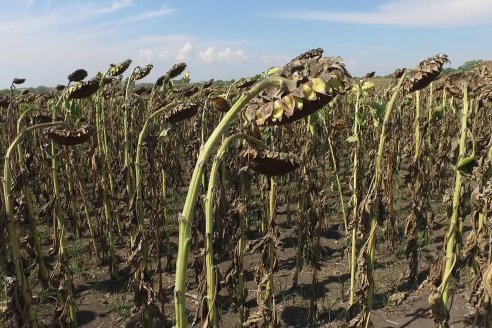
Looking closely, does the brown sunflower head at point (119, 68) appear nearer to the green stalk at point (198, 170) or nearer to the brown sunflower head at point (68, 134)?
the brown sunflower head at point (68, 134)

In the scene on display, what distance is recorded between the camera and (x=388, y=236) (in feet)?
18.4

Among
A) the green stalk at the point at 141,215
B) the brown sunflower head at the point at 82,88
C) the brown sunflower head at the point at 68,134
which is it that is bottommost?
the green stalk at the point at 141,215

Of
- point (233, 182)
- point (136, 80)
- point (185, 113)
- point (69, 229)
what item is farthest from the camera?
point (69, 229)

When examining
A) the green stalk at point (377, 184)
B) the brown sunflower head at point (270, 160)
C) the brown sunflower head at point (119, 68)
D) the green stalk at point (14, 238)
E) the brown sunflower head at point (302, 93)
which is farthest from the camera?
the brown sunflower head at point (119, 68)

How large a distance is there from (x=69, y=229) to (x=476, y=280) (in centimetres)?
489

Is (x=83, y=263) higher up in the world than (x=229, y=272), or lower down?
lower down

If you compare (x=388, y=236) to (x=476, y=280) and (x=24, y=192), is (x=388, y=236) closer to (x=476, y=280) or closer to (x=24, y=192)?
(x=476, y=280)

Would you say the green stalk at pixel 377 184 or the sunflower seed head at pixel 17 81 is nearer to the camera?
the green stalk at pixel 377 184

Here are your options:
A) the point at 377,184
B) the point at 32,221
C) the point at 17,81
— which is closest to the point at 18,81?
the point at 17,81

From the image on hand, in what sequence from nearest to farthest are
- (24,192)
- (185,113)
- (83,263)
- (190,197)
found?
(190,197)
(24,192)
(185,113)
(83,263)

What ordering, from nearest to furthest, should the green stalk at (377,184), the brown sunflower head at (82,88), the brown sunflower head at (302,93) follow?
the brown sunflower head at (302,93)
the green stalk at (377,184)
the brown sunflower head at (82,88)

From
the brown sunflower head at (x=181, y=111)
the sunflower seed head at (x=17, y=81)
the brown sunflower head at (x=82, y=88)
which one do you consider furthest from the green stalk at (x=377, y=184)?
the sunflower seed head at (x=17, y=81)

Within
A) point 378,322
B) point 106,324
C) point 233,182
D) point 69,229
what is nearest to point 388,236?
point 378,322

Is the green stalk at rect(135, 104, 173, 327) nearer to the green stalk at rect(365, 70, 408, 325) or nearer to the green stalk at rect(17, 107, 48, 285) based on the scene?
the green stalk at rect(17, 107, 48, 285)
